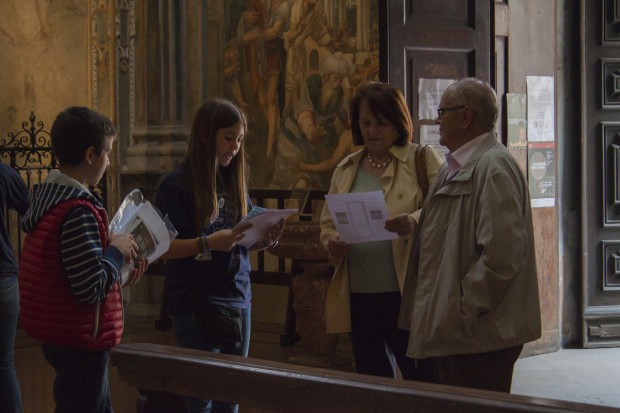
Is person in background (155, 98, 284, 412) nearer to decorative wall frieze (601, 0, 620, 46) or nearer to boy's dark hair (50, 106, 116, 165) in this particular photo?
boy's dark hair (50, 106, 116, 165)

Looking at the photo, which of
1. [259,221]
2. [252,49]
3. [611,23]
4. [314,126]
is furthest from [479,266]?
[252,49]

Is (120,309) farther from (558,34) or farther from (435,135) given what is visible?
(558,34)

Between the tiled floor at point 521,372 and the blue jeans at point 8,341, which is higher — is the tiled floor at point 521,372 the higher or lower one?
the lower one

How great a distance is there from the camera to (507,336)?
11.4 ft

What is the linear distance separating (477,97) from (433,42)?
10.4 ft

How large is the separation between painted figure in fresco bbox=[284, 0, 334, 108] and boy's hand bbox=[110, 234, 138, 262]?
222 inches

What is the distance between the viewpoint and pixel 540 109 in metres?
8.10

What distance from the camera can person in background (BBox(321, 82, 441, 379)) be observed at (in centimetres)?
418

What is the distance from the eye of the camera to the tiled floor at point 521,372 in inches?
261

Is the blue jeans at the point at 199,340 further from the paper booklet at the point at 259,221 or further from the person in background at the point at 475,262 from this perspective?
the person in background at the point at 475,262

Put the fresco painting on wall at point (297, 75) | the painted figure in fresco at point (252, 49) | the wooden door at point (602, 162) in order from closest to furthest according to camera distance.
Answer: the wooden door at point (602, 162)
the fresco painting on wall at point (297, 75)
the painted figure in fresco at point (252, 49)

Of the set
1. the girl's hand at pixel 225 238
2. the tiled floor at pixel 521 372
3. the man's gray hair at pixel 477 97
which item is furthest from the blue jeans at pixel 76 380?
the tiled floor at pixel 521 372

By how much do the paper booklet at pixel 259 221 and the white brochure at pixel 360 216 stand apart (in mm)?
180

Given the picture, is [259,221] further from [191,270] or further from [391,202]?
[391,202]
